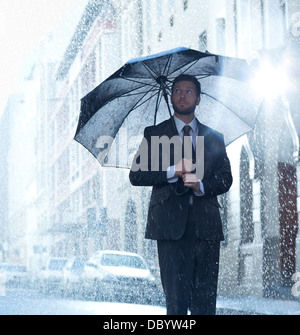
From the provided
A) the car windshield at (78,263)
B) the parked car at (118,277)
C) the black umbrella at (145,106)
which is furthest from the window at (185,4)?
the black umbrella at (145,106)

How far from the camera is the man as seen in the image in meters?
5.15

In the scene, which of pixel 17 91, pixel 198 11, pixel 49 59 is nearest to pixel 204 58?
pixel 198 11

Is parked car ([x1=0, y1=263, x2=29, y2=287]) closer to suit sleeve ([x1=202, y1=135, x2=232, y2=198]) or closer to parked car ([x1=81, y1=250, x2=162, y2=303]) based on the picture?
parked car ([x1=81, y1=250, x2=162, y2=303])

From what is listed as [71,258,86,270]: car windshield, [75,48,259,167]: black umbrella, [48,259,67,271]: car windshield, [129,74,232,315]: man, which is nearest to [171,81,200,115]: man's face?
[129,74,232,315]: man

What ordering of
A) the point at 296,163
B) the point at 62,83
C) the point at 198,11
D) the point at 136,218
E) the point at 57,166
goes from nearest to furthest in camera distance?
the point at 296,163, the point at 198,11, the point at 136,218, the point at 62,83, the point at 57,166

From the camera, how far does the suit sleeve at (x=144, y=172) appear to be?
17.2 feet

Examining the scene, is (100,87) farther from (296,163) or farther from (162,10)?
(162,10)

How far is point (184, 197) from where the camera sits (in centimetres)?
525

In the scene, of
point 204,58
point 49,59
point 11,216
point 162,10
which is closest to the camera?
point 204,58

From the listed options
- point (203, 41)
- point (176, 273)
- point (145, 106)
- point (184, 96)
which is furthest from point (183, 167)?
point (203, 41)

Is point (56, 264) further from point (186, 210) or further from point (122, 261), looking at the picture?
point (186, 210)

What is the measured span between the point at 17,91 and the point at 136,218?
86.5 meters

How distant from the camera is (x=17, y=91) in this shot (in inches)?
4820

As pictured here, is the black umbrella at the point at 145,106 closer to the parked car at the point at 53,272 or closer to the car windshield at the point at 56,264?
the parked car at the point at 53,272
